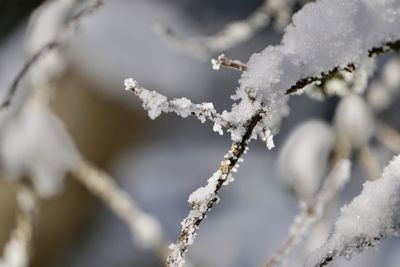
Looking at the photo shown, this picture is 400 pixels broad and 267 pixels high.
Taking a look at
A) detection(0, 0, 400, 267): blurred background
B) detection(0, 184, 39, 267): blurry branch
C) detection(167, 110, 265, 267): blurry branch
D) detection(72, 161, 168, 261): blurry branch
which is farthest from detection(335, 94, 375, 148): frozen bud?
detection(167, 110, 265, 267): blurry branch

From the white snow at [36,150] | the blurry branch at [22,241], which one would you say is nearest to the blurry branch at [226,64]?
the blurry branch at [22,241]

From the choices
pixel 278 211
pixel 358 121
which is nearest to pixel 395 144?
pixel 358 121

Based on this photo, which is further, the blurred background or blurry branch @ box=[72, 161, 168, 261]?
the blurred background

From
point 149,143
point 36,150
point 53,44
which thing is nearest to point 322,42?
point 53,44

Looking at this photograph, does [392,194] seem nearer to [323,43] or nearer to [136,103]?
[323,43]

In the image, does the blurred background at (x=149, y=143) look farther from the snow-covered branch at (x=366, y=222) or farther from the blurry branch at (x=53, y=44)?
the snow-covered branch at (x=366, y=222)

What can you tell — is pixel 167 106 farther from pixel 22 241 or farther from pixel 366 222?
pixel 22 241

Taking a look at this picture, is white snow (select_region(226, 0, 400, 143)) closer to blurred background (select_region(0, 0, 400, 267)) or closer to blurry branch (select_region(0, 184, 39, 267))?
blurry branch (select_region(0, 184, 39, 267))
